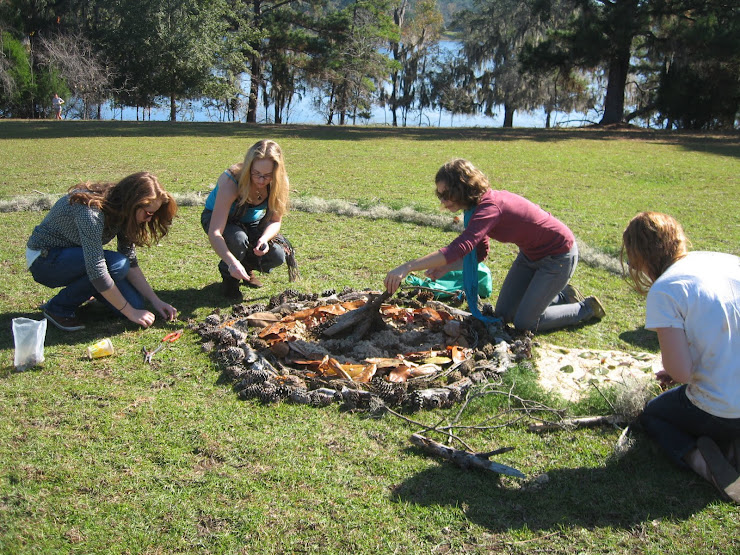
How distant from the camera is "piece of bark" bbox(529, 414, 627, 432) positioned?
3586 mm

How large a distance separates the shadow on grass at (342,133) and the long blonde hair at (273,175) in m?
14.6

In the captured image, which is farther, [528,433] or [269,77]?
[269,77]

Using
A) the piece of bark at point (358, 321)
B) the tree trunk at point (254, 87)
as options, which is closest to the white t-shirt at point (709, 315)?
the piece of bark at point (358, 321)

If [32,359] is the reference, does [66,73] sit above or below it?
above

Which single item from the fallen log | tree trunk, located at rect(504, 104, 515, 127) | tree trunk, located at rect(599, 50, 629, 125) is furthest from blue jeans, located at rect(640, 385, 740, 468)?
tree trunk, located at rect(504, 104, 515, 127)

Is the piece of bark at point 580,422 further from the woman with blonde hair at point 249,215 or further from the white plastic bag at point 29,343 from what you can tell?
the white plastic bag at point 29,343

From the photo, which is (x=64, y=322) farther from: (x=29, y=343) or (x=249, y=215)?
(x=249, y=215)

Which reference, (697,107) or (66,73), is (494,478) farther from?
(66,73)

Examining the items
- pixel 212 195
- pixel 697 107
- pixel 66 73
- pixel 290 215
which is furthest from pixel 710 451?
pixel 66 73

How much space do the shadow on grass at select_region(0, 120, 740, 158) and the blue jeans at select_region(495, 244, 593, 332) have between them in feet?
49.3

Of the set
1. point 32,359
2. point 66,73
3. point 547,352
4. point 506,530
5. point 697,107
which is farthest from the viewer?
point 66,73

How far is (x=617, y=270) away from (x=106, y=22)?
31661 mm

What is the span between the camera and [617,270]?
670 cm

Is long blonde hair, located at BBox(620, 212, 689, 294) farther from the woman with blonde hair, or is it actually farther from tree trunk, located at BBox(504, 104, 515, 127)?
tree trunk, located at BBox(504, 104, 515, 127)
